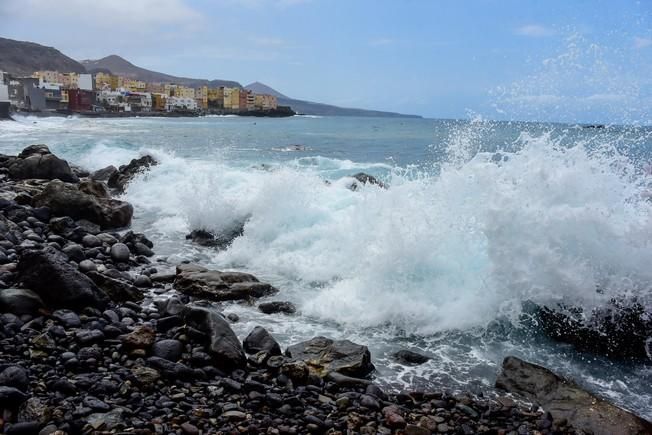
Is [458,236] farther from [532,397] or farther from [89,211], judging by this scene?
[89,211]

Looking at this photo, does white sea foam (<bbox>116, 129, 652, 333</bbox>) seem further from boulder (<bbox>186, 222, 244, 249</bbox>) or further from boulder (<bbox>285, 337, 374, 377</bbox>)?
boulder (<bbox>285, 337, 374, 377</bbox>)

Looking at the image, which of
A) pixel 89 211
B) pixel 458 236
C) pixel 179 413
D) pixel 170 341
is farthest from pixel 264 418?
pixel 89 211

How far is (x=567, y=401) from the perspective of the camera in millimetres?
4590

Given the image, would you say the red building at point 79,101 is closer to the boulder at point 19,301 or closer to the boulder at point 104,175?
the boulder at point 104,175

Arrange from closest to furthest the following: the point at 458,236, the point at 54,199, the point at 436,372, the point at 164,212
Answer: the point at 436,372 → the point at 458,236 → the point at 54,199 → the point at 164,212

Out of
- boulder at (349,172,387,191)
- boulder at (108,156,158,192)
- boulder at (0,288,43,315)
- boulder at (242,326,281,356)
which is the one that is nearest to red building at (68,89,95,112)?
boulder at (108,156,158,192)

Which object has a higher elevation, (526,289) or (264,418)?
(526,289)

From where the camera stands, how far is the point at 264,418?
400 centimetres

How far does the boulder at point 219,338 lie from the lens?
4.79 meters

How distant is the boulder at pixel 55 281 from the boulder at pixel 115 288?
50 cm

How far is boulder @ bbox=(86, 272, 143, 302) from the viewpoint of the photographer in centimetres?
625

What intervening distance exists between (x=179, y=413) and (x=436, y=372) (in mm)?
2595

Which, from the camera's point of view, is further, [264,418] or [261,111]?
[261,111]

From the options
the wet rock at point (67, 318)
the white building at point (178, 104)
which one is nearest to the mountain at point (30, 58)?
the white building at point (178, 104)
